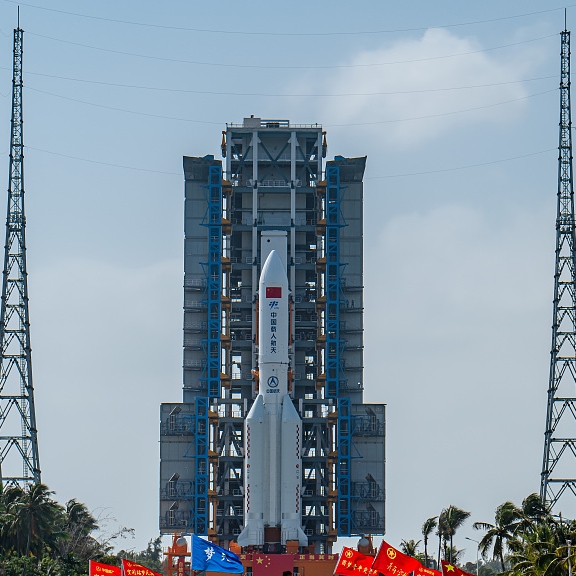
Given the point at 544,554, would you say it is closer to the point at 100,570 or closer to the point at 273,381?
the point at 100,570

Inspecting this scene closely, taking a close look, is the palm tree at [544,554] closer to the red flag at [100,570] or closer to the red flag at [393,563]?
the red flag at [393,563]

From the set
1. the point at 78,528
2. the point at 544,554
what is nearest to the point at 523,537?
the point at 544,554

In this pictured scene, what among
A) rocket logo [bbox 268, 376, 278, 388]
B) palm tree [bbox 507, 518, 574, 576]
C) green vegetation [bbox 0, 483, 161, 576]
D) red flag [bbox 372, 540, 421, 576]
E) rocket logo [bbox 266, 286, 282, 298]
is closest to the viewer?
red flag [bbox 372, 540, 421, 576]

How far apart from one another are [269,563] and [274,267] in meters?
20.7

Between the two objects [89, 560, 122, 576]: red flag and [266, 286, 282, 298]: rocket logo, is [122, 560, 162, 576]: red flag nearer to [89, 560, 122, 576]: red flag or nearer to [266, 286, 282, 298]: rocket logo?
[89, 560, 122, 576]: red flag

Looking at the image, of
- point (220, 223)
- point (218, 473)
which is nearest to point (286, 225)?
point (220, 223)

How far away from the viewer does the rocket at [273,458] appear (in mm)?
94125

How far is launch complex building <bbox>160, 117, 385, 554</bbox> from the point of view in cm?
10556

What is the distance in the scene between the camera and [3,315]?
325ft

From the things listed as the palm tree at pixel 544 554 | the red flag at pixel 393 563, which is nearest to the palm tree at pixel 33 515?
the palm tree at pixel 544 554

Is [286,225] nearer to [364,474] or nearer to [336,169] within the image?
[336,169]

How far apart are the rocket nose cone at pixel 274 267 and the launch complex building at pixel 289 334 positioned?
5147 millimetres

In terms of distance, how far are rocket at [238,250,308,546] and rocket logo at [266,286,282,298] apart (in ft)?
9.87

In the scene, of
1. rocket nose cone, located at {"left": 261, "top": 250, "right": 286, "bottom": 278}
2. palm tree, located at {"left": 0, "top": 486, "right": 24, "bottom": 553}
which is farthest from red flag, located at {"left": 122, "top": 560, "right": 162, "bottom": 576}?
rocket nose cone, located at {"left": 261, "top": 250, "right": 286, "bottom": 278}
